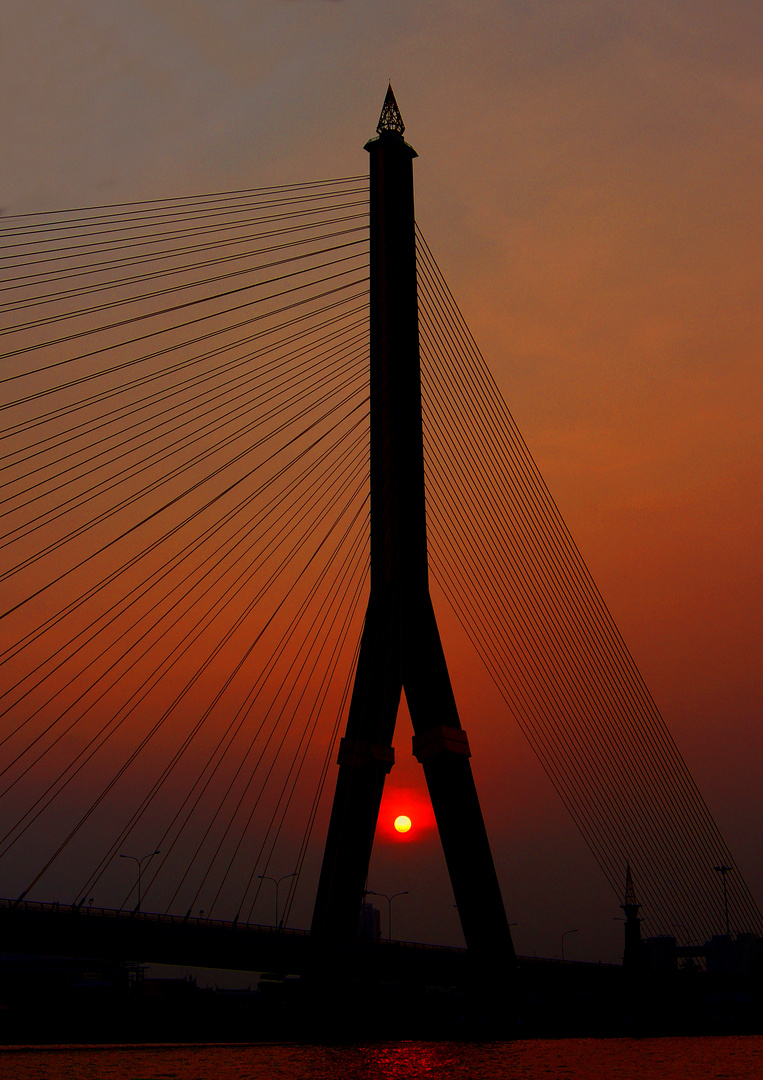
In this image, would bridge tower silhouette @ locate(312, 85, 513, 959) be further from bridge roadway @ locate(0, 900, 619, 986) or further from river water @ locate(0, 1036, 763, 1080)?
river water @ locate(0, 1036, 763, 1080)

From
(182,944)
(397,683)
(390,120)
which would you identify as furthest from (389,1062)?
(390,120)

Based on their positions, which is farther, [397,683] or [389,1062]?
[389,1062]

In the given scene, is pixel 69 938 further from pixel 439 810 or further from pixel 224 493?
pixel 224 493

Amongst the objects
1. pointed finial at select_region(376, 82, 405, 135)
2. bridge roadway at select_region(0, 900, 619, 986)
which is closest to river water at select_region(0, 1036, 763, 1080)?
bridge roadway at select_region(0, 900, 619, 986)

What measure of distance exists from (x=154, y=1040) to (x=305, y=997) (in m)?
10.4

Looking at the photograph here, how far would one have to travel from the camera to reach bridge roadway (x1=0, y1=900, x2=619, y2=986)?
29.3 m

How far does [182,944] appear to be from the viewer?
31719 millimetres

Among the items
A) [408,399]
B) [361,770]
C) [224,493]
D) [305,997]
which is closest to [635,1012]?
[305,997]

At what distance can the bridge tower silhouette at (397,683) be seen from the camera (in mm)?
29969

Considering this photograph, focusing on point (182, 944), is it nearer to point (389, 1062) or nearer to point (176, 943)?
point (176, 943)

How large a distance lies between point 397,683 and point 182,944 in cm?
1000

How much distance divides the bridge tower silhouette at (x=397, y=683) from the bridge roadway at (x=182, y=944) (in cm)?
193

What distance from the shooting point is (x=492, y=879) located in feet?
103

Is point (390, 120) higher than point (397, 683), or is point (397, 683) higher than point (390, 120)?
point (390, 120)
